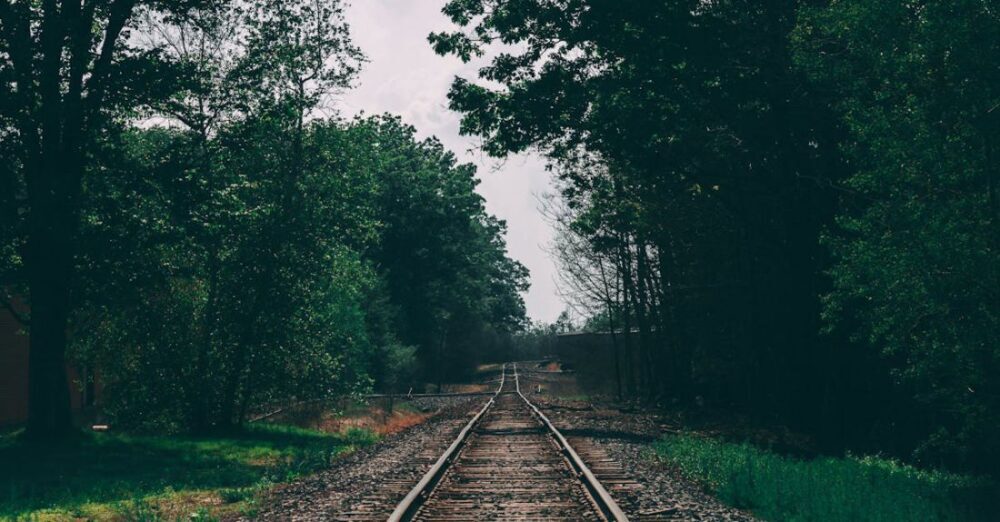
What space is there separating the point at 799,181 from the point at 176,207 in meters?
14.9

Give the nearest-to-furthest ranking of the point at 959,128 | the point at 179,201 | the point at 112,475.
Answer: the point at 959,128 → the point at 112,475 → the point at 179,201

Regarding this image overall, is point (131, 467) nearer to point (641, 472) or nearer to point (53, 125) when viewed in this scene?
point (53, 125)

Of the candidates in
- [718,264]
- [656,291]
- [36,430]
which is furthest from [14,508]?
[656,291]

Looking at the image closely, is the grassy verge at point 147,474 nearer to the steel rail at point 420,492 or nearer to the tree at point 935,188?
the steel rail at point 420,492

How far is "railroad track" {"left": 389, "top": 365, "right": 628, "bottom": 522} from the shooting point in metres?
9.73

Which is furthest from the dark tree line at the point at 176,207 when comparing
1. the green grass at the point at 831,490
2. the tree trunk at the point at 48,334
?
the green grass at the point at 831,490

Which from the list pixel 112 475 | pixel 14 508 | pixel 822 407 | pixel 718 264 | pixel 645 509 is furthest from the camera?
pixel 718 264

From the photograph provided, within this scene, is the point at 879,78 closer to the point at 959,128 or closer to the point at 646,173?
the point at 959,128

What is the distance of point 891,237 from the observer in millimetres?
14641

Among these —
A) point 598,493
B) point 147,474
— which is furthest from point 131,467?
point 598,493

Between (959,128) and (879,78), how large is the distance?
2072mm

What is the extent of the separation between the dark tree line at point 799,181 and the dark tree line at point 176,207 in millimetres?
4605

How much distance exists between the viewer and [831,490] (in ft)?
36.8

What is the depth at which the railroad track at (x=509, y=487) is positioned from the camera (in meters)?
9.73
